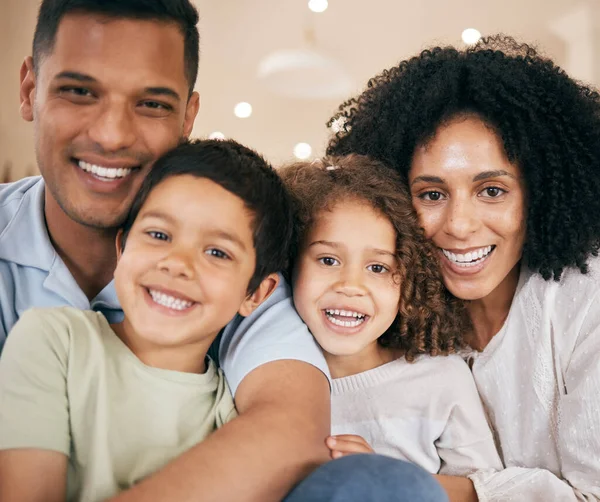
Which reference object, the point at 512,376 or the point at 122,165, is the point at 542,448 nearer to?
the point at 512,376

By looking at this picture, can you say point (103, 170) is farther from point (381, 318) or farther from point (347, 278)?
point (381, 318)

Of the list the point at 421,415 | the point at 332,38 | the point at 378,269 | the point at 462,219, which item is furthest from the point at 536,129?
the point at 332,38

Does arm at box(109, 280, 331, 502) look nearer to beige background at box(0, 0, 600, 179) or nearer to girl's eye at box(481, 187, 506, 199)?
girl's eye at box(481, 187, 506, 199)

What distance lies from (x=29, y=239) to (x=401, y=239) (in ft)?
2.65

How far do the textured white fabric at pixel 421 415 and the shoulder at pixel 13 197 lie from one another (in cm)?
83

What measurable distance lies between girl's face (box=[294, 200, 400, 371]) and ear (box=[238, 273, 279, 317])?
15cm

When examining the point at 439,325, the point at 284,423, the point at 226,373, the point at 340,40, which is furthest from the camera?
the point at 340,40

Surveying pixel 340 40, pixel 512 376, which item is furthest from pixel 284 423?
pixel 340 40

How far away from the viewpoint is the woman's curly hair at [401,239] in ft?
5.42

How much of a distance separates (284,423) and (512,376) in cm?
73

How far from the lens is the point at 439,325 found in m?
1.73

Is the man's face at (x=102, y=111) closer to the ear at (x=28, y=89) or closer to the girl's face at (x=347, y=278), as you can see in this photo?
the ear at (x=28, y=89)

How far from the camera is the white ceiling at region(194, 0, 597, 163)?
13.9 feet

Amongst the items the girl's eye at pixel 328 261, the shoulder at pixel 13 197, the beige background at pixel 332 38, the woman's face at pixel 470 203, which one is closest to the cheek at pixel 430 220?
the woman's face at pixel 470 203
